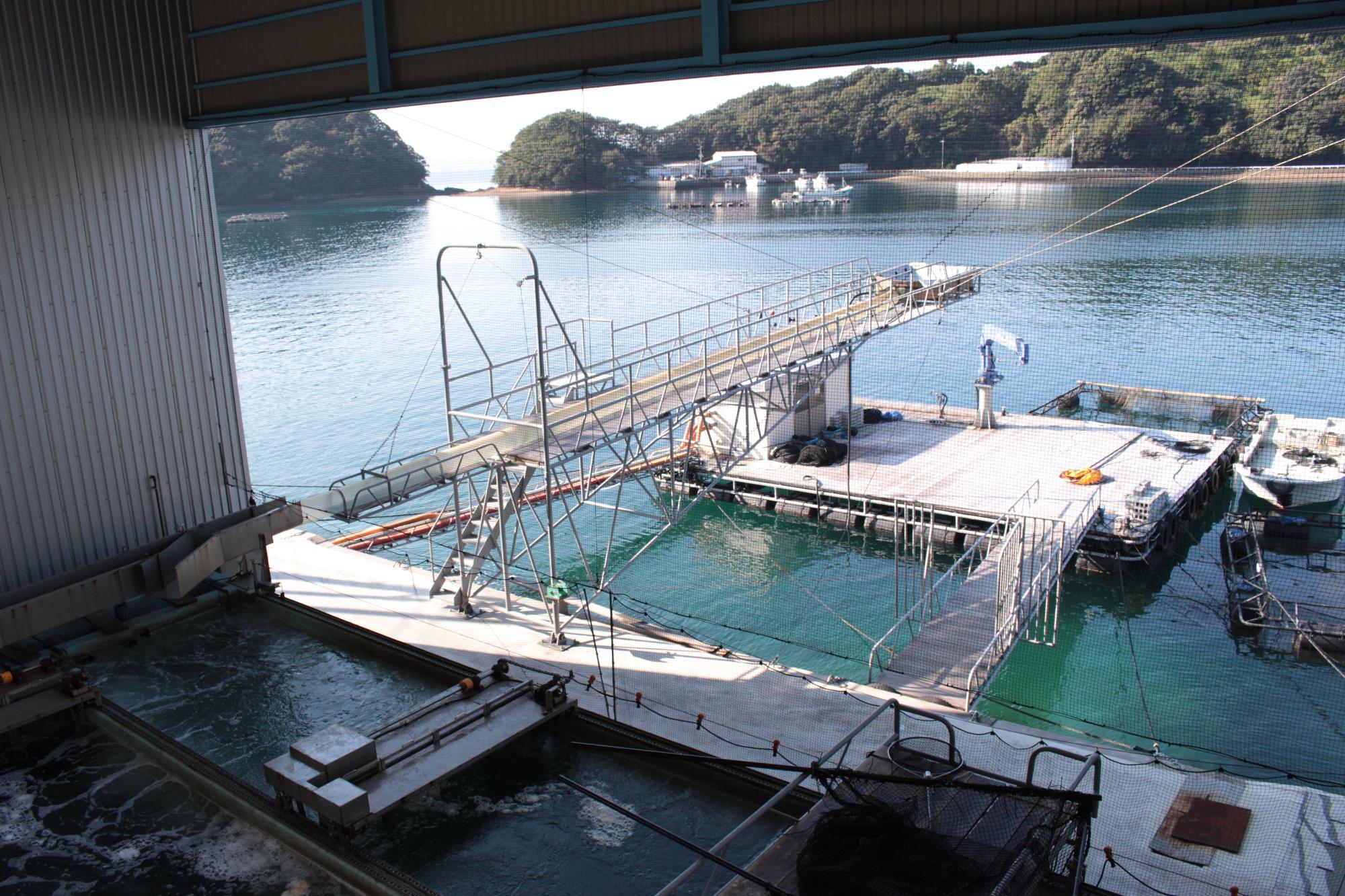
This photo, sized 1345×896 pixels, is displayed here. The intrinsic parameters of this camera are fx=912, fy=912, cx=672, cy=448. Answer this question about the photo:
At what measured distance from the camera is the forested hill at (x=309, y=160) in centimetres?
3725

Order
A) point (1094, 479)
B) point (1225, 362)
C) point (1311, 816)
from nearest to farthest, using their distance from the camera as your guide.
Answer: point (1311, 816) < point (1094, 479) < point (1225, 362)

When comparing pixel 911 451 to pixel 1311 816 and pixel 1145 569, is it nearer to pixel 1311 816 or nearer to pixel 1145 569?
pixel 1145 569

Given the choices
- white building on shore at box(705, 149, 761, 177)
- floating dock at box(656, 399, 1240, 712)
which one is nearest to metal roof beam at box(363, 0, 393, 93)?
floating dock at box(656, 399, 1240, 712)

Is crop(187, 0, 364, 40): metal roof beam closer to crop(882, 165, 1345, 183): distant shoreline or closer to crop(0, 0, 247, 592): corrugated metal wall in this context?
crop(0, 0, 247, 592): corrugated metal wall

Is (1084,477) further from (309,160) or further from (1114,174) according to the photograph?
(309,160)

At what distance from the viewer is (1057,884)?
3.10 m

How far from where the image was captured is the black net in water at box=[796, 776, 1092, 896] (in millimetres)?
2887

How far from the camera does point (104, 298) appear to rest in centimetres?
682

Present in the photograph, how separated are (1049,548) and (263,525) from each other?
1067cm

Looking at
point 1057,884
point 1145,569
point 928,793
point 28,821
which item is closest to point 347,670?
point 28,821

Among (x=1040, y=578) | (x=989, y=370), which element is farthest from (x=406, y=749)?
(x=989, y=370)

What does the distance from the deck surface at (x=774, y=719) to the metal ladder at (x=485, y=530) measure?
24 centimetres

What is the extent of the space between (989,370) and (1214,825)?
13.0 metres

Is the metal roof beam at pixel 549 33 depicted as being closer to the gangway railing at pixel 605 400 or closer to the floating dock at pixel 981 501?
the gangway railing at pixel 605 400
